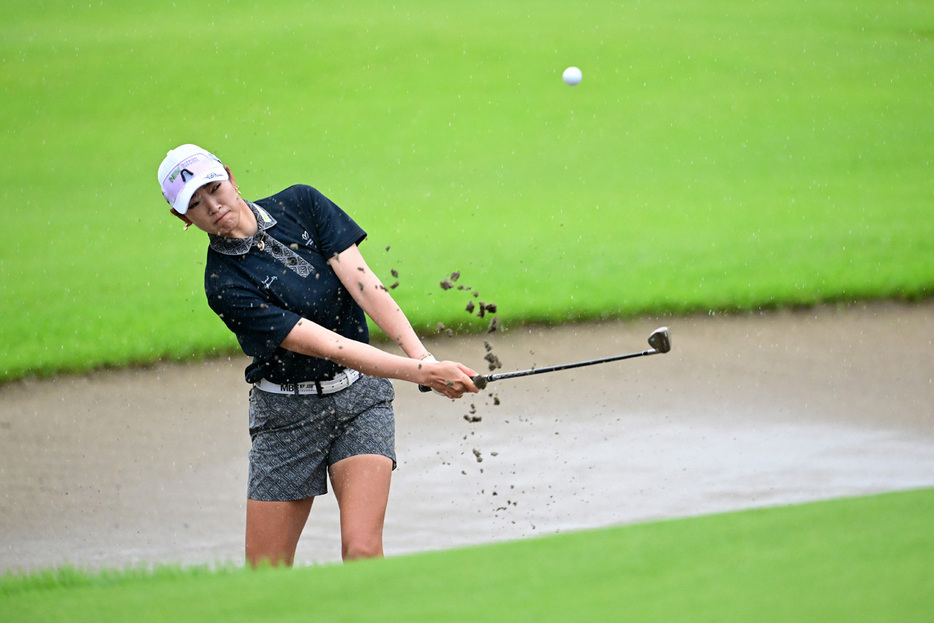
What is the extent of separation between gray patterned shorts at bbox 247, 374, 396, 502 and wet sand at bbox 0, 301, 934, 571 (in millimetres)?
1541

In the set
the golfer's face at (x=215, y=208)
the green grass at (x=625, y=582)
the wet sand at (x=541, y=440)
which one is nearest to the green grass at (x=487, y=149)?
the wet sand at (x=541, y=440)

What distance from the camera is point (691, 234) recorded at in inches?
329

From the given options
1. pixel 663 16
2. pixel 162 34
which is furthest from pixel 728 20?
pixel 162 34

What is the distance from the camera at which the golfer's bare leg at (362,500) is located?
9.98 feet

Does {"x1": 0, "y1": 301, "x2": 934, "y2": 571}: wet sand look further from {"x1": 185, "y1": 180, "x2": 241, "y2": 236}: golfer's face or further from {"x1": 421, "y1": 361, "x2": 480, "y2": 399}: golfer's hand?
{"x1": 185, "y1": 180, "x2": 241, "y2": 236}: golfer's face

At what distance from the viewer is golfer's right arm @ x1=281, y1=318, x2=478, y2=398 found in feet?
9.78

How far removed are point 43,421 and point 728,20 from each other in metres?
9.37

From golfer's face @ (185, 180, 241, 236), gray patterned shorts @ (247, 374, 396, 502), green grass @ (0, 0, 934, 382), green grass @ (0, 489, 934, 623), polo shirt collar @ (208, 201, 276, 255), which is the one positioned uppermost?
green grass @ (0, 0, 934, 382)

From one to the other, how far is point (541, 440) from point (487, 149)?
5061 millimetres

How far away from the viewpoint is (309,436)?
3211mm

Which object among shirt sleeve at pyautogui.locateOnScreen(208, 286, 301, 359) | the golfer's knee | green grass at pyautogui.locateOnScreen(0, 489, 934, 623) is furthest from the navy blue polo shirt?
green grass at pyautogui.locateOnScreen(0, 489, 934, 623)

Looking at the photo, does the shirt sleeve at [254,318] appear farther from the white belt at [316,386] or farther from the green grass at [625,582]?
the green grass at [625,582]

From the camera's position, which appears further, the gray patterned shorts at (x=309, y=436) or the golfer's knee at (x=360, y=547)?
the gray patterned shorts at (x=309, y=436)

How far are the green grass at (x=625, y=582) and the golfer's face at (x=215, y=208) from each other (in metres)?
0.99
